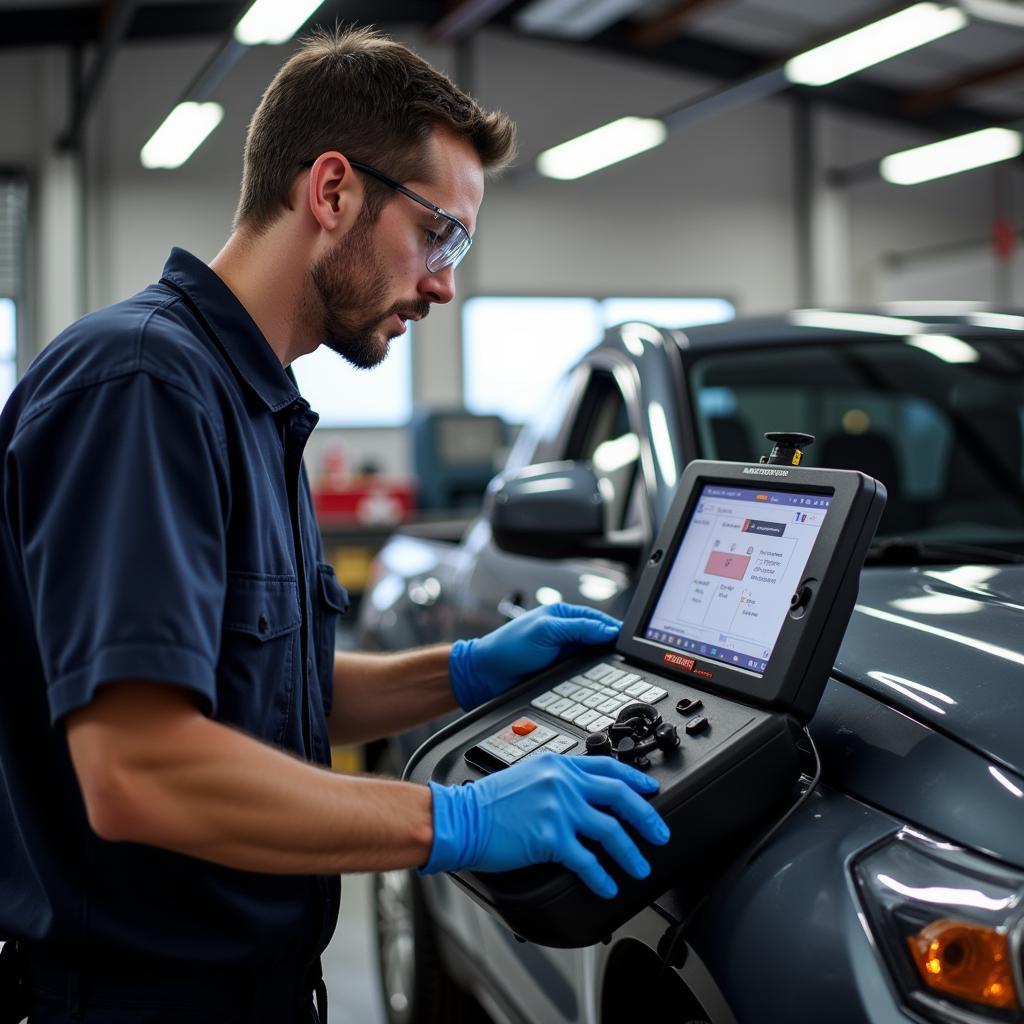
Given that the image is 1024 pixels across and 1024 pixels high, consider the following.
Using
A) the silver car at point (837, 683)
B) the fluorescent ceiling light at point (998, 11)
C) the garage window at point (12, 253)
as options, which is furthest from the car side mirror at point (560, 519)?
the garage window at point (12, 253)

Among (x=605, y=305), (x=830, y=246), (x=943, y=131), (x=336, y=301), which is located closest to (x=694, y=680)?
(x=336, y=301)

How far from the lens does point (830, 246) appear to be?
469 inches

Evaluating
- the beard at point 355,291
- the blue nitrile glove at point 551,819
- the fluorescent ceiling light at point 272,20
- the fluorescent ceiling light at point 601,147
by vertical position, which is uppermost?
the fluorescent ceiling light at point 601,147

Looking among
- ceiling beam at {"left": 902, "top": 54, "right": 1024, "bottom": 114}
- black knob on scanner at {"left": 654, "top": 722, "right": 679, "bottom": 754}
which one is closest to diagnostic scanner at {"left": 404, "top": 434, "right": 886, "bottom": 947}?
black knob on scanner at {"left": 654, "top": 722, "right": 679, "bottom": 754}

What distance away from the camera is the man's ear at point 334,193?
127 cm

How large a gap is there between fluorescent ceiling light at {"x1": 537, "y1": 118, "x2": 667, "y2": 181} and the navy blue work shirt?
8524 mm

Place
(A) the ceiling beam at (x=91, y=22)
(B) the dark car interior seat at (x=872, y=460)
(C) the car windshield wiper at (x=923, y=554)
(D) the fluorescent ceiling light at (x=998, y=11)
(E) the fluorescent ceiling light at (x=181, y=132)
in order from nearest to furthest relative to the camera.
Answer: (C) the car windshield wiper at (x=923, y=554) < (B) the dark car interior seat at (x=872, y=460) < (D) the fluorescent ceiling light at (x=998, y=11) < (E) the fluorescent ceiling light at (x=181, y=132) < (A) the ceiling beam at (x=91, y=22)

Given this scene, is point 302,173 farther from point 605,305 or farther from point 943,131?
point 943,131

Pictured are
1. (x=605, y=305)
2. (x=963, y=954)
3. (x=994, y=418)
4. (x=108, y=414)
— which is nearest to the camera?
(x=963, y=954)

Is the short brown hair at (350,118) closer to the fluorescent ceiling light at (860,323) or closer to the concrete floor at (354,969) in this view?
the fluorescent ceiling light at (860,323)

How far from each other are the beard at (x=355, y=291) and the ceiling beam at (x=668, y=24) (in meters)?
9.26

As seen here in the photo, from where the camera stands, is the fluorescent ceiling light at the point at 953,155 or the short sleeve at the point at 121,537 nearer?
the short sleeve at the point at 121,537

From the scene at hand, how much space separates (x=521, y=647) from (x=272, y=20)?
5.20 meters

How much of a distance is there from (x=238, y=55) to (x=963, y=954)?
6684 millimetres
